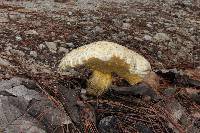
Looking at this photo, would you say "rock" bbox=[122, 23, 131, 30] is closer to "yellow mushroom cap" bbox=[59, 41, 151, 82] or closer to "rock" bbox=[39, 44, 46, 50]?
"rock" bbox=[39, 44, 46, 50]

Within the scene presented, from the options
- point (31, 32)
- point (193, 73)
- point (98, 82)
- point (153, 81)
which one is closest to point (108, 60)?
point (98, 82)

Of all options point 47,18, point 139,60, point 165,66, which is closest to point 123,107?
point 139,60

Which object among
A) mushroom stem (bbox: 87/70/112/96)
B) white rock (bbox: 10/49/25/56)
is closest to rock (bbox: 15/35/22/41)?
Answer: white rock (bbox: 10/49/25/56)

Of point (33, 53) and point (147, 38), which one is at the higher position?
point (33, 53)

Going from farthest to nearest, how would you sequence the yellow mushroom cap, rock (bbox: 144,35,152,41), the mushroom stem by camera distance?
rock (bbox: 144,35,152,41), the mushroom stem, the yellow mushroom cap

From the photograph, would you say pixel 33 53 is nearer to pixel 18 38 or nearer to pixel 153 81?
pixel 18 38

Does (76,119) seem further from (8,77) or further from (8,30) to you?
(8,30)

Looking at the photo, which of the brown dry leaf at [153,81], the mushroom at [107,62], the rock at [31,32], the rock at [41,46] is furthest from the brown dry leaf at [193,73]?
the rock at [31,32]
